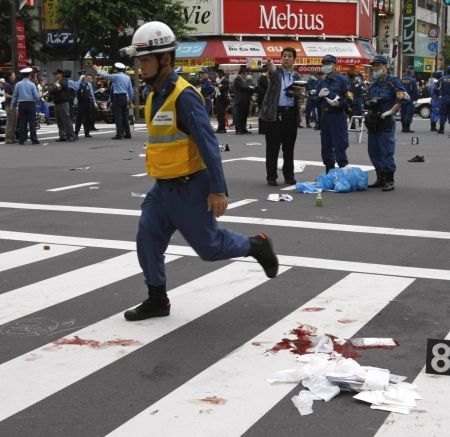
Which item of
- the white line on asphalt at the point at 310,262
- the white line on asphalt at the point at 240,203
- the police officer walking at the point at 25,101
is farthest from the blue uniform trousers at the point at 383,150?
the police officer walking at the point at 25,101

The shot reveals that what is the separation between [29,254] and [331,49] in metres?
45.4

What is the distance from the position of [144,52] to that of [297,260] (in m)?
2.86

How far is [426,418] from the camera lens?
13.6 feet

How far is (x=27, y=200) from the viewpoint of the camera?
11.8m

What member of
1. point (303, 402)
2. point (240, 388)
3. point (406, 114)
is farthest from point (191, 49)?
point (303, 402)

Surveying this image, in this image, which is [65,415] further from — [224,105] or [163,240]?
[224,105]

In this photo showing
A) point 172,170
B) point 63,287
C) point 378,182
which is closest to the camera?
point 172,170

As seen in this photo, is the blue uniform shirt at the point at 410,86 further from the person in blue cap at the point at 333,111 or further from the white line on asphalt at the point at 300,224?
the white line on asphalt at the point at 300,224

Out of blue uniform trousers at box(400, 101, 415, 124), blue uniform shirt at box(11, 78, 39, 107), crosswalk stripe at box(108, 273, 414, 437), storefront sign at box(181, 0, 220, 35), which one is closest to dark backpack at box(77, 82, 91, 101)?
blue uniform shirt at box(11, 78, 39, 107)

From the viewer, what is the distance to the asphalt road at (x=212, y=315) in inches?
166

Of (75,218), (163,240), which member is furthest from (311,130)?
(163,240)

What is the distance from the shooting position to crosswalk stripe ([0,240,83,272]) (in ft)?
25.4

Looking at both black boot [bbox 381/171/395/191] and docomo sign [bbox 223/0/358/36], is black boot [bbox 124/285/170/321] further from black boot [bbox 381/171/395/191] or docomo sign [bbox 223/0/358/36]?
docomo sign [bbox 223/0/358/36]

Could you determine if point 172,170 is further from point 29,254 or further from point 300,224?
point 300,224
